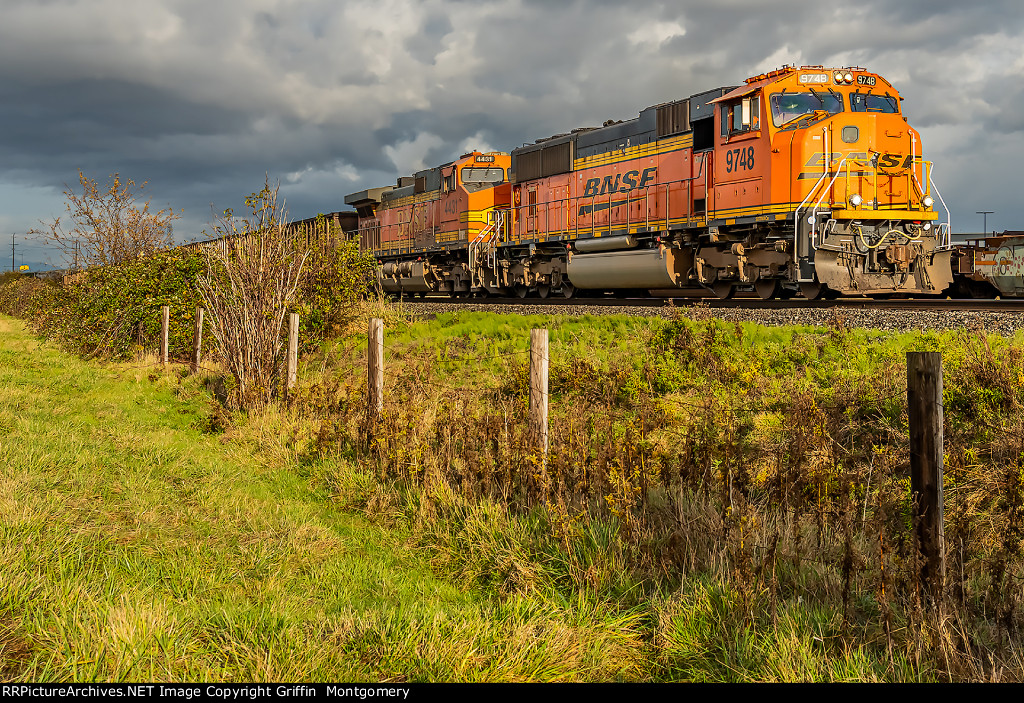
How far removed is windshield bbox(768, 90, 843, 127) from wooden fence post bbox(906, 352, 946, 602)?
10.00 meters

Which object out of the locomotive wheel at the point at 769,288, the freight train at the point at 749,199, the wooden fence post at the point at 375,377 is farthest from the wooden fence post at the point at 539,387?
the locomotive wheel at the point at 769,288

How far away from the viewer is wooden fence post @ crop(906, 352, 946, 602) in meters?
3.48

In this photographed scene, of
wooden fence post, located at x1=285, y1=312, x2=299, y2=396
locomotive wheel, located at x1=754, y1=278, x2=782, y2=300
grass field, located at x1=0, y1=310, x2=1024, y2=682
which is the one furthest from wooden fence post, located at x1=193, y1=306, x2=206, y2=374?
locomotive wheel, located at x1=754, y1=278, x2=782, y2=300

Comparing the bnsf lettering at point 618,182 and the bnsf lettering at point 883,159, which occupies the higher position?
the bnsf lettering at point 618,182

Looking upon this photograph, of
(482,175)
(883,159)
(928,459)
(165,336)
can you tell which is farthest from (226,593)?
(482,175)

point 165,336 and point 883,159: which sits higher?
point 883,159

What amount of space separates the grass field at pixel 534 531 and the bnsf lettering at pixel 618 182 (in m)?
6.38

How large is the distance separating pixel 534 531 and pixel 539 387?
1.28 m

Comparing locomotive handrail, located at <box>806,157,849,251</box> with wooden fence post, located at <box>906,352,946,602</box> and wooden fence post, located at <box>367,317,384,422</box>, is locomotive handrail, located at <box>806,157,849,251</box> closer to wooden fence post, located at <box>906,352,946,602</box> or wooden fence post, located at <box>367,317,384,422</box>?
wooden fence post, located at <box>367,317,384,422</box>

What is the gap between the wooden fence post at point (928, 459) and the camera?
11.4 ft

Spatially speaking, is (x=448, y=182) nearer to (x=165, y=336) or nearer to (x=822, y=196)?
(x=165, y=336)

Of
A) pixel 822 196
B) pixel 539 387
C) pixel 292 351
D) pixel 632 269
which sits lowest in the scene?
pixel 539 387

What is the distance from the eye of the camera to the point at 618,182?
15523 mm

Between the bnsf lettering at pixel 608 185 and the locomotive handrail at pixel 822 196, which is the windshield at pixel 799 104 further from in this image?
the bnsf lettering at pixel 608 185
